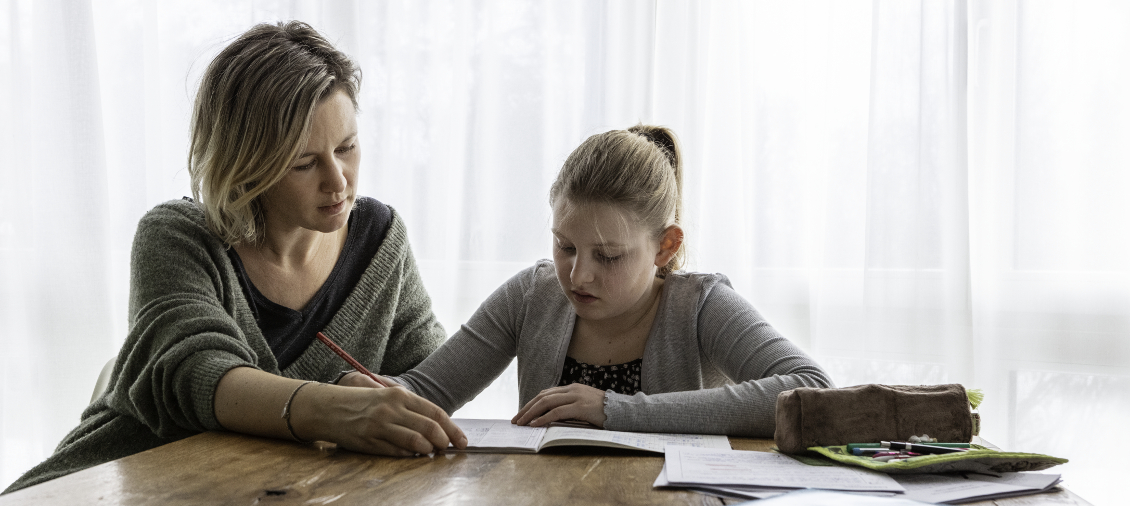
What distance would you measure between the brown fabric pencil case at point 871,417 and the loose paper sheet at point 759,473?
0.04 m

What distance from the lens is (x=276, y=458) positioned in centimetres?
89

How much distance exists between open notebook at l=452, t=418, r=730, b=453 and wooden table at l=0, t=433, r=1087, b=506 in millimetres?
16

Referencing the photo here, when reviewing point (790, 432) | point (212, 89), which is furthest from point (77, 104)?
A: point (790, 432)

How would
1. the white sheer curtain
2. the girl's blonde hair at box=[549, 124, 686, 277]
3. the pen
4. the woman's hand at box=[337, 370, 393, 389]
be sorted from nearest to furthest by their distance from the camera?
the pen
the woman's hand at box=[337, 370, 393, 389]
the girl's blonde hair at box=[549, 124, 686, 277]
the white sheer curtain

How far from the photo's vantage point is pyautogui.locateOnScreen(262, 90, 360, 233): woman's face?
1270 millimetres

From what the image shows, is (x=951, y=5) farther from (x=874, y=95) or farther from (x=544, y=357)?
(x=544, y=357)

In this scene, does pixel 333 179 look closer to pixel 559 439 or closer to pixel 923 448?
pixel 559 439

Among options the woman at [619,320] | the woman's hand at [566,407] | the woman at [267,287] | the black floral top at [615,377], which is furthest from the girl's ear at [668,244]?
the woman at [267,287]

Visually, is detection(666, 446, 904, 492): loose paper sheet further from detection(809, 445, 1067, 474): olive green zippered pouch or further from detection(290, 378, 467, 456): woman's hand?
detection(290, 378, 467, 456): woman's hand

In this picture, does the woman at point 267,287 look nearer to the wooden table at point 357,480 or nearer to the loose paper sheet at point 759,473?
the wooden table at point 357,480

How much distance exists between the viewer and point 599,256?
4.07 feet

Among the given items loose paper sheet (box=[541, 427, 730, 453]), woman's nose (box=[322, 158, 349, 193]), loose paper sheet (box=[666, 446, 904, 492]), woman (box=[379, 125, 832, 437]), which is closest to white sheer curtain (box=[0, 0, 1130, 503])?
woman (box=[379, 125, 832, 437])

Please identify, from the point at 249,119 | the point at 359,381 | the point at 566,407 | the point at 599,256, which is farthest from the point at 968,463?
the point at 249,119

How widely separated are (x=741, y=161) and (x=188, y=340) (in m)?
1.36
